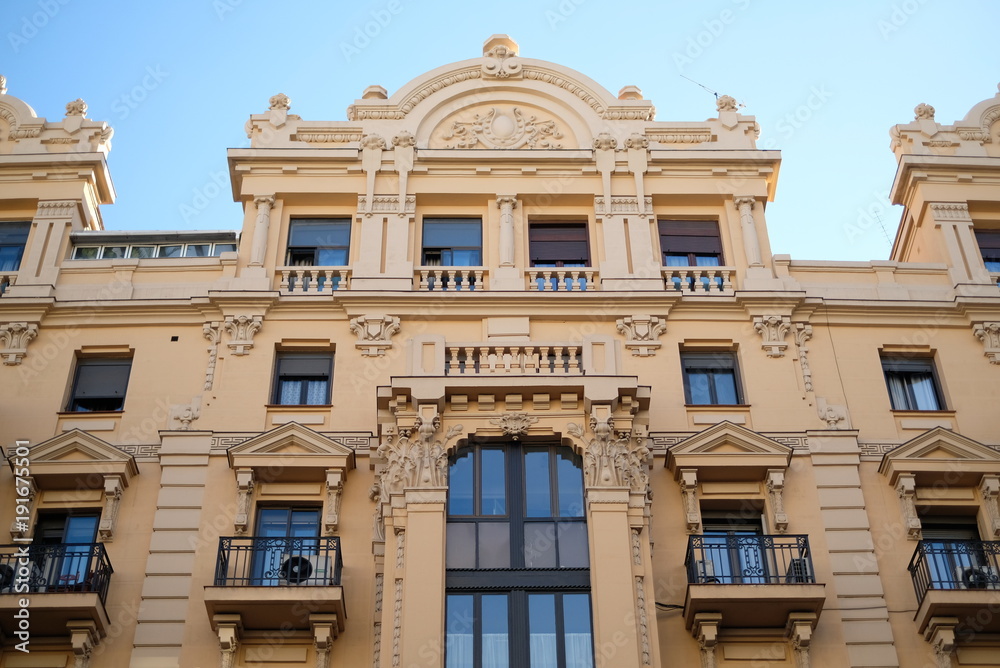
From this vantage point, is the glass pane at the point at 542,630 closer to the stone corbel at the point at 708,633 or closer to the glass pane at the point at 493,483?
the glass pane at the point at 493,483

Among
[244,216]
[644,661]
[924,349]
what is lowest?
[644,661]

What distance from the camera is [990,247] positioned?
27.6 meters

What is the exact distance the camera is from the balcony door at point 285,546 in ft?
69.5

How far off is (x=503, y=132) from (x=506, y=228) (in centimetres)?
297

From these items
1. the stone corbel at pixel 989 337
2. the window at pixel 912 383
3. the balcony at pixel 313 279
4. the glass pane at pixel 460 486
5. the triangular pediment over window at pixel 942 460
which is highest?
the balcony at pixel 313 279

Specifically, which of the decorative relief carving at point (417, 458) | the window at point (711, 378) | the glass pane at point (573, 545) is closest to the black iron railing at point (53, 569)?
the decorative relief carving at point (417, 458)

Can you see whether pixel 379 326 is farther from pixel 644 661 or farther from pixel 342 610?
pixel 644 661

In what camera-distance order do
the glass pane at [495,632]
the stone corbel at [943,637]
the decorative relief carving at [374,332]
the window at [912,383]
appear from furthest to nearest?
1. the decorative relief carving at [374,332]
2. the window at [912,383]
3. the stone corbel at [943,637]
4. the glass pane at [495,632]

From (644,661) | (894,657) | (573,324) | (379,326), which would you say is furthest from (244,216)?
(894,657)

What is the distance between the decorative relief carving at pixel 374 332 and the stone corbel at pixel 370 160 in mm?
2865

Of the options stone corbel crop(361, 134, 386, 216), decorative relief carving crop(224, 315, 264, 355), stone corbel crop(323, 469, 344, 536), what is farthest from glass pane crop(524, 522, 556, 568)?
stone corbel crop(361, 134, 386, 216)

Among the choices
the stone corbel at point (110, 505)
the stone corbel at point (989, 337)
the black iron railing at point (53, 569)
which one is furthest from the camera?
the stone corbel at point (989, 337)

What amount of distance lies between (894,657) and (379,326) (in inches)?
442

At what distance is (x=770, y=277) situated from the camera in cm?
2622
